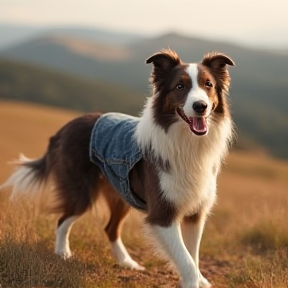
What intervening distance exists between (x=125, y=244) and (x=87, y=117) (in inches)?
81.5

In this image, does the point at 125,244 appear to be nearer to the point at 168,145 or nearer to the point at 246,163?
the point at 168,145

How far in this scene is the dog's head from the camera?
513 cm

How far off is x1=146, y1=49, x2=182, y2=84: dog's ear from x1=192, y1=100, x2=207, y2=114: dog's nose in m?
0.73

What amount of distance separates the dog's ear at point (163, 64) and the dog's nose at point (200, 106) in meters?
0.73

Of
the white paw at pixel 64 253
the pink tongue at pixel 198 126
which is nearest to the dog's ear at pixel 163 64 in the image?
the pink tongue at pixel 198 126

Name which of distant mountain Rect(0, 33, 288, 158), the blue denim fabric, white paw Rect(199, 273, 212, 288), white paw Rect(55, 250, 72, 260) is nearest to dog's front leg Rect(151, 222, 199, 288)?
white paw Rect(199, 273, 212, 288)

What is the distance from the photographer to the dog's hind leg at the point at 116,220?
7.05m

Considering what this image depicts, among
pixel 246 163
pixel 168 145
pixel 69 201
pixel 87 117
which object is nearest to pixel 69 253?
pixel 69 201

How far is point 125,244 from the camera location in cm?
793

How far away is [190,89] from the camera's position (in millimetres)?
5285

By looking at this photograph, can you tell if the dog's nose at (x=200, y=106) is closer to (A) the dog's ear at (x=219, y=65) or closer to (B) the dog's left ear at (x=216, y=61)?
(A) the dog's ear at (x=219, y=65)

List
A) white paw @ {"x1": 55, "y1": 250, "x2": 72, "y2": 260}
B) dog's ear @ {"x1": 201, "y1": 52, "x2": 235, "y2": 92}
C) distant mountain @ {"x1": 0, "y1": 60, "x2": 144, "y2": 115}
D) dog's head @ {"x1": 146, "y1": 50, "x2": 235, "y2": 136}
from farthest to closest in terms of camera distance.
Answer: distant mountain @ {"x1": 0, "y1": 60, "x2": 144, "y2": 115}
white paw @ {"x1": 55, "y1": 250, "x2": 72, "y2": 260}
dog's ear @ {"x1": 201, "y1": 52, "x2": 235, "y2": 92}
dog's head @ {"x1": 146, "y1": 50, "x2": 235, "y2": 136}

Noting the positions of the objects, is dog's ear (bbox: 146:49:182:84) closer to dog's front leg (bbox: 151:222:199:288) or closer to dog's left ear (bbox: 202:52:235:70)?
dog's left ear (bbox: 202:52:235:70)

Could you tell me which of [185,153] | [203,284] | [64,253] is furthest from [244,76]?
[185,153]
